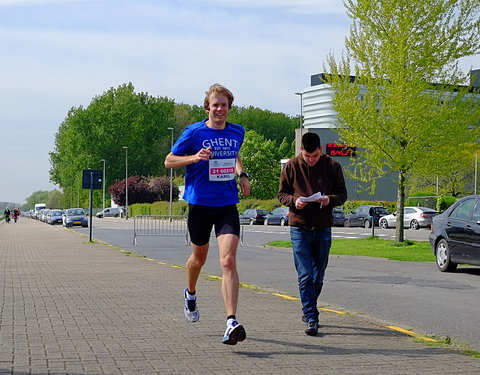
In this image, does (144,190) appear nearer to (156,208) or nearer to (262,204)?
(156,208)

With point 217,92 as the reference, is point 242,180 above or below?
below

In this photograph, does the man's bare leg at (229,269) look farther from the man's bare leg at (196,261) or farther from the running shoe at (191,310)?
the running shoe at (191,310)

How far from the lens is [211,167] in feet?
22.2

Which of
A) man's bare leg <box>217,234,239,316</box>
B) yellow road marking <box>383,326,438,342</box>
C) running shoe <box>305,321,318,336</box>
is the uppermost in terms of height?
man's bare leg <box>217,234,239,316</box>

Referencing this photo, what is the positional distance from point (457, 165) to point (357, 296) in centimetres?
1321

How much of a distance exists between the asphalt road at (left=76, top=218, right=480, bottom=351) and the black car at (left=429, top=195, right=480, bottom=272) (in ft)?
1.00

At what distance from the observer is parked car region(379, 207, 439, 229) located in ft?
139

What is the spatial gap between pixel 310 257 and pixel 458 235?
791cm

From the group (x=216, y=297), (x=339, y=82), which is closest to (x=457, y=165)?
(x=339, y=82)

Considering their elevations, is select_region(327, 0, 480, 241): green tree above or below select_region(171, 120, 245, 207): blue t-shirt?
above

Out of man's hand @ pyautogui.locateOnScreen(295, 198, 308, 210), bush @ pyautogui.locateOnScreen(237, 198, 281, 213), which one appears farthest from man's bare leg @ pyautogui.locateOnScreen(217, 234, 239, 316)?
bush @ pyautogui.locateOnScreen(237, 198, 281, 213)

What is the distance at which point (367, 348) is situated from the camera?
21.4 feet

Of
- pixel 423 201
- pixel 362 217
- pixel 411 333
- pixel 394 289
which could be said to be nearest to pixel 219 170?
pixel 411 333

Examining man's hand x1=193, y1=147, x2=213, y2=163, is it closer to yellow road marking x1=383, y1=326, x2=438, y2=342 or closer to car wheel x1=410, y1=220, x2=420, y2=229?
yellow road marking x1=383, y1=326, x2=438, y2=342
